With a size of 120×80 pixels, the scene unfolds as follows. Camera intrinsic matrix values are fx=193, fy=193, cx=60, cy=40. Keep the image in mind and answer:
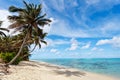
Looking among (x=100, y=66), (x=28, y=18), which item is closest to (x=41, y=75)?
(x=28, y=18)

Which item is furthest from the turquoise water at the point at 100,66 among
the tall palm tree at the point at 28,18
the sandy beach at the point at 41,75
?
the tall palm tree at the point at 28,18

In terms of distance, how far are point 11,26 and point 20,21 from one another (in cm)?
154

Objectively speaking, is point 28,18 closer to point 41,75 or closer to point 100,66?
point 41,75

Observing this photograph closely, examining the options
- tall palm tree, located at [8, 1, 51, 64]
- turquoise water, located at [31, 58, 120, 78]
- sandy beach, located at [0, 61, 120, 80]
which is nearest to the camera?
sandy beach, located at [0, 61, 120, 80]

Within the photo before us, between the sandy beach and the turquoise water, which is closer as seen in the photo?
the sandy beach

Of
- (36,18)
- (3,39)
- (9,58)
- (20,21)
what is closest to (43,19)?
(36,18)

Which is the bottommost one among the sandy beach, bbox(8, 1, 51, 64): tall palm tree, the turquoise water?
the sandy beach

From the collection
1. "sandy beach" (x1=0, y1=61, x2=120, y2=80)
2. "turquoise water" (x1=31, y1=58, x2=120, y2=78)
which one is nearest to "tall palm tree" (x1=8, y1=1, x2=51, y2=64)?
"sandy beach" (x1=0, y1=61, x2=120, y2=80)

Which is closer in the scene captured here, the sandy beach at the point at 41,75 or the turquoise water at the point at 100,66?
the sandy beach at the point at 41,75

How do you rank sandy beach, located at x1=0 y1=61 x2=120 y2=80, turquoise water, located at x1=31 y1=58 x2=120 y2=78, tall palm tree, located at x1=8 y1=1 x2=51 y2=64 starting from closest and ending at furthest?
1. sandy beach, located at x1=0 y1=61 x2=120 y2=80
2. tall palm tree, located at x1=8 y1=1 x2=51 y2=64
3. turquoise water, located at x1=31 y1=58 x2=120 y2=78

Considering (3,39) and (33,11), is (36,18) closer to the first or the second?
(33,11)

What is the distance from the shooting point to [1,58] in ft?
85.4

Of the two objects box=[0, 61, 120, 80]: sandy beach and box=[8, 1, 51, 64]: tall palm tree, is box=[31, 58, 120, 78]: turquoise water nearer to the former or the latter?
box=[0, 61, 120, 80]: sandy beach

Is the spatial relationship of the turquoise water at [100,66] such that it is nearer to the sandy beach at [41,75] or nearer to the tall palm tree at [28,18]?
the sandy beach at [41,75]
